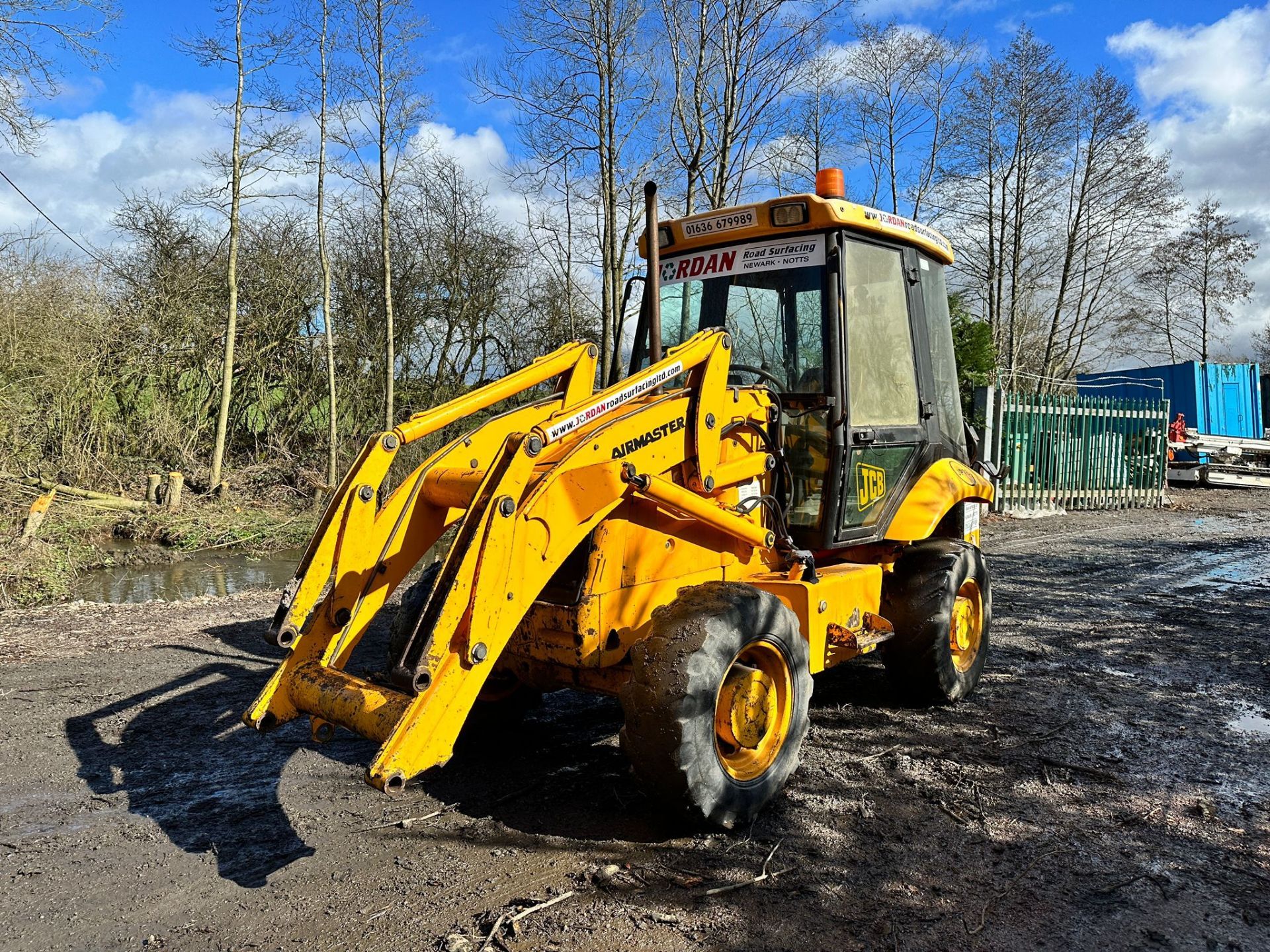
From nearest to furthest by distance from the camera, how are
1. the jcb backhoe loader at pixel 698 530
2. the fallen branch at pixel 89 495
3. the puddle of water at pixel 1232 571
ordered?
the jcb backhoe loader at pixel 698 530, the puddle of water at pixel 1232 571, the fallen branch at pixel 89 495

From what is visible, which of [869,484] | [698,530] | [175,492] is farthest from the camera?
[175,492]

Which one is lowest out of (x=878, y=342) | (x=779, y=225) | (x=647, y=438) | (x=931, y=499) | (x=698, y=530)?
(x=698, y=530)

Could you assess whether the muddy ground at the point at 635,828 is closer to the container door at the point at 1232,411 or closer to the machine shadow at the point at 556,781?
the machine shadow at the point at 556,781

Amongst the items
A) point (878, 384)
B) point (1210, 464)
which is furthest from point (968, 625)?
point (1210, 464)

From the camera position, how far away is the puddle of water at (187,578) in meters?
10.5

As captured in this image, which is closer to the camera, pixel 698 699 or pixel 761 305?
pixel 698 699

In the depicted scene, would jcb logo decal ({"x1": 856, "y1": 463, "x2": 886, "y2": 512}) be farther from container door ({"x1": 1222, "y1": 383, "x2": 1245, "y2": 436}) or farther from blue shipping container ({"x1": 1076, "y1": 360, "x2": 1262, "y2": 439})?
container door ({"x1": 1222, "y1": 383, "x2": 1245, "y2": 436})

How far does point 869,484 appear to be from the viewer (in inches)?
207

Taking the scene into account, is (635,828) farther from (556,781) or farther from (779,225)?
(779,225)

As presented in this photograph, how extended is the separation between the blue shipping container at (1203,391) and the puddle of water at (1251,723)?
17.3 m

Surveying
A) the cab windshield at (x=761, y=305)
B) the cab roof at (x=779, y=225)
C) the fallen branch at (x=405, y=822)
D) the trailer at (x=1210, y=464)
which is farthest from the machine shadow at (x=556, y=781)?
the trailer at (x=1210, y=464)

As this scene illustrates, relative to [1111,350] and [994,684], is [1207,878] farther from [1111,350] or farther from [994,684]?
[1111,350]

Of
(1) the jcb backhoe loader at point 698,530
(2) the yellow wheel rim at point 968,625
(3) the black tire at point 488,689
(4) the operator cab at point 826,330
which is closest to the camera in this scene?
(1) the jcb backhoe loader at point 698,530

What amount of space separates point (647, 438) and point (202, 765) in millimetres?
2716
